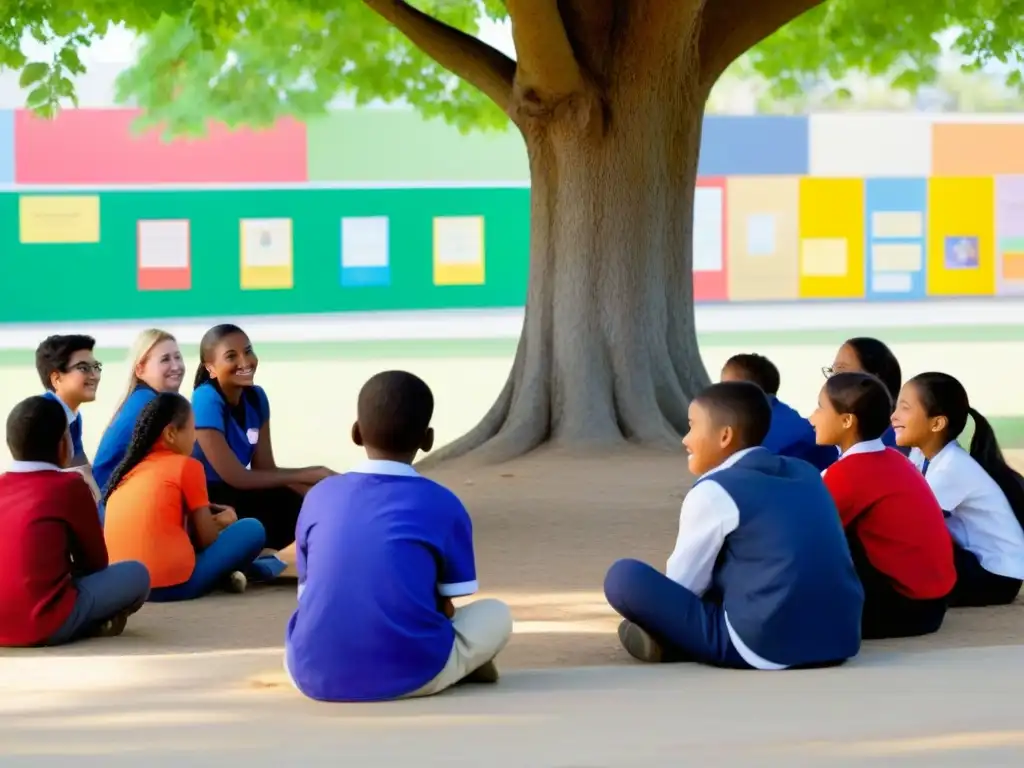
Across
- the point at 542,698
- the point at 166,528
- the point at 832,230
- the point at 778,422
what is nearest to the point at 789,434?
the point at 778,422

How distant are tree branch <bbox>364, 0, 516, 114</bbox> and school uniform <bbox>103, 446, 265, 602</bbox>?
21.0 ft

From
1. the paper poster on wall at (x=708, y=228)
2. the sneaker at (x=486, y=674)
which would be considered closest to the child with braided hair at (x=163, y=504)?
the sneaker at (x=486, y=674)

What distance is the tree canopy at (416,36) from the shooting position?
13.3 m

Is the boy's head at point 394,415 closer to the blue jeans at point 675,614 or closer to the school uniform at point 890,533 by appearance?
the blue jeans at point 675,614

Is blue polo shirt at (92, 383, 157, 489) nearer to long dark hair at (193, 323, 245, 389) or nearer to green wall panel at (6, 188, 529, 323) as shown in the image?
long dark hair at (193, 323, 245, 389)

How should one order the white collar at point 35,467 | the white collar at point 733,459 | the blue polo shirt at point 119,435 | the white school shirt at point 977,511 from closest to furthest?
the white collar at point 733,459 < the white collar at point 35,467 < the white school shirt at point 977,511 < the blue polo shirt at point 119,435

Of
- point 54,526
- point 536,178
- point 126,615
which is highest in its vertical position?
point 536,178

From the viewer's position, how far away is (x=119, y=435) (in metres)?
7.61

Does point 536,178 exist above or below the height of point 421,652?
above

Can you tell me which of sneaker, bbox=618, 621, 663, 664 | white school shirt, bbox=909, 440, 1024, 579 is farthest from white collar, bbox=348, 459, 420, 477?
white school shirt, bbox=909, 440, 1024, 579

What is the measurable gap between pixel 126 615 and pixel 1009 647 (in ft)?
10.5

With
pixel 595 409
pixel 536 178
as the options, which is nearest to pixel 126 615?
pixel 595 409

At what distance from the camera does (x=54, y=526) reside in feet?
19.7

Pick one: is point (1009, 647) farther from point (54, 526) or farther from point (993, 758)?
point (54, 526)
